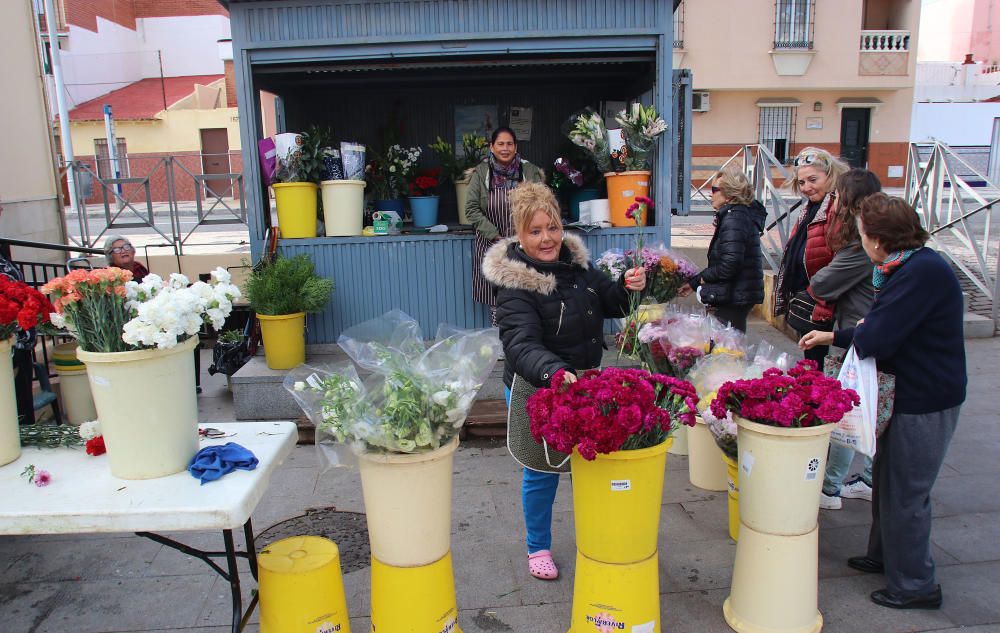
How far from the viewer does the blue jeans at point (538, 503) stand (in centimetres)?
316

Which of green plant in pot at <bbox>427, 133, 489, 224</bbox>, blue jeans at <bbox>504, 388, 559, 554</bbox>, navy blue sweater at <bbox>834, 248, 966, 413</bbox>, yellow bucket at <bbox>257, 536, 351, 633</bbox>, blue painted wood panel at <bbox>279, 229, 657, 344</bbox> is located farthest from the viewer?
green plant in pot at <bbox>427, 133, 489, 224</bbox>

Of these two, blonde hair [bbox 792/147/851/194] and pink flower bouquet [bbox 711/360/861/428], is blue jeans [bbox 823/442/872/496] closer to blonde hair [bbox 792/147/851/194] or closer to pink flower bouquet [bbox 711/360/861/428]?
pink flower bouquet [bbox 711/360/861/428]

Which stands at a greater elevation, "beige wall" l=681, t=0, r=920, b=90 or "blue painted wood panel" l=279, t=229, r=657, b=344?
"beige wall" l=681, t=0, r=920, b=90

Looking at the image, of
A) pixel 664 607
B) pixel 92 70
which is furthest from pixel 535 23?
pixel 92 70

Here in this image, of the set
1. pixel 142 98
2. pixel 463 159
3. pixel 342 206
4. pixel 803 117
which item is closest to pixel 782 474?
pixel 342 206

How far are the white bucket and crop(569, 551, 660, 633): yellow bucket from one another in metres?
3.74

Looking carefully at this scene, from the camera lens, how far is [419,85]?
22.8ft

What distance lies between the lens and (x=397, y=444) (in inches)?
93.8

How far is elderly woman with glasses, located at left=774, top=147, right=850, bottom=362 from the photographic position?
13.0ft

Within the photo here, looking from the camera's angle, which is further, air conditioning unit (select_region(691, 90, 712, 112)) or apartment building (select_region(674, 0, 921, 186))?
air conditioning unit (select_region(691, 90, 712, 112))

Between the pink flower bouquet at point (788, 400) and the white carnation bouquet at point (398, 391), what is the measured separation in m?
0.95

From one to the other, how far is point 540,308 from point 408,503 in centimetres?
99

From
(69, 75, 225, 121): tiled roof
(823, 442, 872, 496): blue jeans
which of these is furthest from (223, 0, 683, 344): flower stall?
(69, 75, 225, 121): tiled roof

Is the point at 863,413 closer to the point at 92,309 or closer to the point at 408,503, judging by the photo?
the point at 408,503
